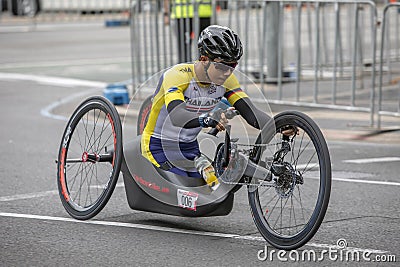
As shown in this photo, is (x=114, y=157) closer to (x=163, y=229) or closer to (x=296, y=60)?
(x=163, y=229)

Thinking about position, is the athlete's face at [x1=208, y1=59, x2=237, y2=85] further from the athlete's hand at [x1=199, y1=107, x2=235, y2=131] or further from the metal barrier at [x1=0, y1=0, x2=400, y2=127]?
the metal barrier at [x1=0, y1=0, x2=400, y2=127]

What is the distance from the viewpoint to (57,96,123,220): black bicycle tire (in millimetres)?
6602

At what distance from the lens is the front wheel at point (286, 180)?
5.70 m

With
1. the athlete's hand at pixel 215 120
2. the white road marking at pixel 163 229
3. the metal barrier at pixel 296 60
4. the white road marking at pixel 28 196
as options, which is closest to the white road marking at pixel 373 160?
the metal barrier at pixel 296 60

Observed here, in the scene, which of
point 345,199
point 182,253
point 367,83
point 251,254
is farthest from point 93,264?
point 367,83

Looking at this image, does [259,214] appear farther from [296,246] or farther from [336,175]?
[336,175]

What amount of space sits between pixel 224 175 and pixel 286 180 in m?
0.49

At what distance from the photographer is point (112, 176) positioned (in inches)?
260

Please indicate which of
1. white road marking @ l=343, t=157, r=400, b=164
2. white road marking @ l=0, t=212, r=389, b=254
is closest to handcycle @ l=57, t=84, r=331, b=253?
white road marking @ l=0, t=212, r=389, b=254

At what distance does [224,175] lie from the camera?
20.6ft

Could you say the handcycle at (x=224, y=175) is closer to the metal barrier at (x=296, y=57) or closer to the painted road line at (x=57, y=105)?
the metal barrier at (x=296, y=57)

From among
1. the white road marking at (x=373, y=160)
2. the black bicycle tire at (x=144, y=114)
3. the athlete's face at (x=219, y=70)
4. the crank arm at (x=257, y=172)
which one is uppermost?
the athlete's face at (x=219, y=70)

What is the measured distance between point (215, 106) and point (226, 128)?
470 millimetres

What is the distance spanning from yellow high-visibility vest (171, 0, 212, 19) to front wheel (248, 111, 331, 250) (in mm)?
6895
